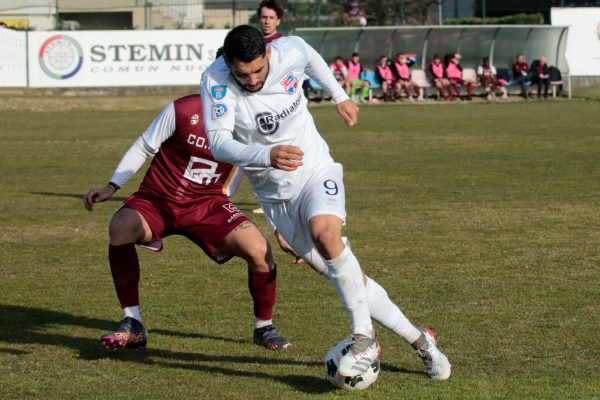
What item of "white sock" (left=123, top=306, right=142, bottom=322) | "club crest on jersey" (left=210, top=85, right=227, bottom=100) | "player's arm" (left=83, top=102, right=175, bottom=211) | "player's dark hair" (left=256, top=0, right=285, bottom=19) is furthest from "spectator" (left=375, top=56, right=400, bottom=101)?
"club crest on jersey" (left=210, top=85, right=227, bottom=100)

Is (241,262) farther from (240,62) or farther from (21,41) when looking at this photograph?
(21,41)

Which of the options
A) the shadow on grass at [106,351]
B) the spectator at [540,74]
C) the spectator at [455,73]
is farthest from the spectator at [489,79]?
the shadow on grass at [106,351]

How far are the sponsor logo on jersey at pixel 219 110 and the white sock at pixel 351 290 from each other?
91 cm

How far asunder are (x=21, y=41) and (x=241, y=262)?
96.9 ft

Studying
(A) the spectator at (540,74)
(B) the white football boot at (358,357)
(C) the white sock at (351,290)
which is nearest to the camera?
(B) the white football boot at (358,357)

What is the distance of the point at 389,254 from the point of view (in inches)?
387

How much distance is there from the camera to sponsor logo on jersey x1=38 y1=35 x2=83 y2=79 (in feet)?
124

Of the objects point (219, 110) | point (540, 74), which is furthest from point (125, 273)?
point (540, 74)

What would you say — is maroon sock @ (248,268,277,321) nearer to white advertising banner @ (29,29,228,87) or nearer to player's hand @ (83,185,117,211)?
player's hand @ (83,185,117,211)

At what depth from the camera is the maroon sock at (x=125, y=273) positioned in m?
6.69

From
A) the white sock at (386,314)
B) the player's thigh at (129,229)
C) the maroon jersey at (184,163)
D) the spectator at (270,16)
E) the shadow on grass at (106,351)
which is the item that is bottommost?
the shadow on grass at (106,351)

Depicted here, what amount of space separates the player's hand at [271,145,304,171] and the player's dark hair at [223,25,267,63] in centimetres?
53

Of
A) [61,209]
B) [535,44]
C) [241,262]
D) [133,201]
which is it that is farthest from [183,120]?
[535,44]

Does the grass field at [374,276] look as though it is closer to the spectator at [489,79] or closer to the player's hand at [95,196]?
the player's hand at [95,196]
